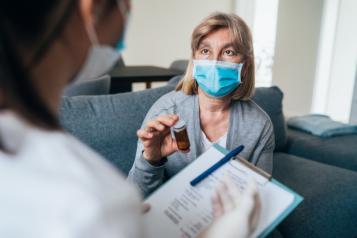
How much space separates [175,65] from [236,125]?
2.15 meters

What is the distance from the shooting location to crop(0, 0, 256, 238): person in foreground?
13.4 inches

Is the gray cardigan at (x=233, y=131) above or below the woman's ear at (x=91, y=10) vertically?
below

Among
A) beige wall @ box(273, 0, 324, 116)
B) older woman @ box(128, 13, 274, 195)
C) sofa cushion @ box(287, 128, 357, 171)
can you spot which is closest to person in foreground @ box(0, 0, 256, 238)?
older woman @ box(128, 13, 274, 195)

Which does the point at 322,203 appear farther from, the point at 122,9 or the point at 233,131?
the point at 122,9

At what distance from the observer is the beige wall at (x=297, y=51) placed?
3367mm

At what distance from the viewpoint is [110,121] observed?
1.24 meters

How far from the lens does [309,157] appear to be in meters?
1.90

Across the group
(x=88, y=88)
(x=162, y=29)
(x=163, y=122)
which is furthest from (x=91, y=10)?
(x=162, y=29)

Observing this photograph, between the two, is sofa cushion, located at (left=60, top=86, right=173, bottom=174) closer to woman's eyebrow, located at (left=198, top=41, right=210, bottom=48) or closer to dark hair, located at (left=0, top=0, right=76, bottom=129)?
woman's eyebrow, located at (left=198, top=41, right=210, bottom=48)

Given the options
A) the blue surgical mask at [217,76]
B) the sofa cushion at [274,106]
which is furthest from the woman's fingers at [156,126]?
the sofa cushion at [274,106]

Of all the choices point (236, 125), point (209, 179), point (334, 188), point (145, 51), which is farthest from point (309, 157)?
point (145, 51)

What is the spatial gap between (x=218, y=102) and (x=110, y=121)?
419 millimetres

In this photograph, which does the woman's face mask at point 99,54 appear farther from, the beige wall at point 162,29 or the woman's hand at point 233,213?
the beige wall at point 162,29

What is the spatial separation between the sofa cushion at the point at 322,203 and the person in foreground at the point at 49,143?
3.45 ft
